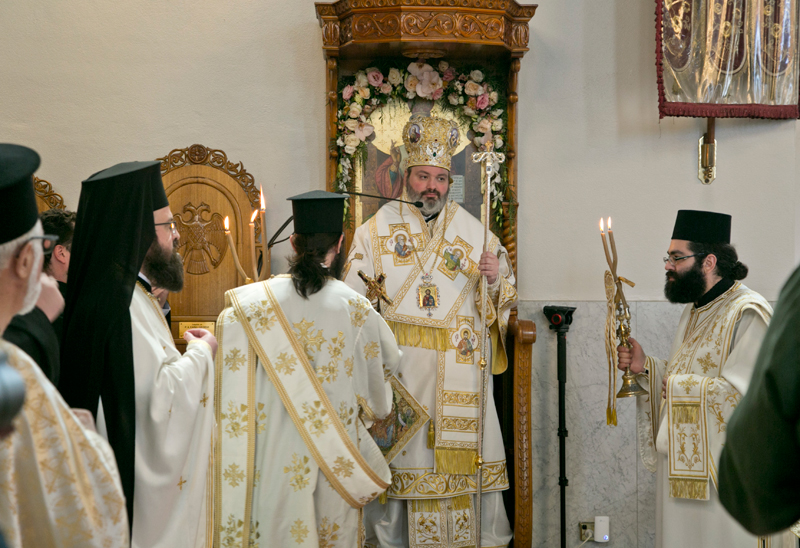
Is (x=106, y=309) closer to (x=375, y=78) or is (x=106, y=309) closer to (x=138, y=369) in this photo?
(x=138, y=369)

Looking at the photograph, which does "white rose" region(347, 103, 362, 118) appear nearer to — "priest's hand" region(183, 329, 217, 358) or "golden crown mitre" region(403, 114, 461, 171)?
"golden crown mitre" region(403, 114, 461, 171)

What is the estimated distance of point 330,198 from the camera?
3.87m

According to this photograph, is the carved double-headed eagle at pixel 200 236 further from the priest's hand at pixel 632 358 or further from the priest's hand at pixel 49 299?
the priest's hand at pixel 49 299

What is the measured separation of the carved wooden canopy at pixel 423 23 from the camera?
16.0 feet

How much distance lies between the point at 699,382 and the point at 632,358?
0.53 metres

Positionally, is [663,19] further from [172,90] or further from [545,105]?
[172,90]

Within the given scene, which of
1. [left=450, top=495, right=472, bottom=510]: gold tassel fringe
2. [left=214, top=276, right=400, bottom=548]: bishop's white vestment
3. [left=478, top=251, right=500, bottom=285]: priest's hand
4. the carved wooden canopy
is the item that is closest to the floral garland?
the carved wooden canopy

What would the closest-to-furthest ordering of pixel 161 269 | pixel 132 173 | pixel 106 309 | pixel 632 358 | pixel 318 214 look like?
pixel 106 309 < pixel 132 173 < pixel 161 269 < pixel 318 214 < pixel 632 358

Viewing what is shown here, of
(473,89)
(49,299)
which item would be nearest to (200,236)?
(473,89)

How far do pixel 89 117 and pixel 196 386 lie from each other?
11.1 ft

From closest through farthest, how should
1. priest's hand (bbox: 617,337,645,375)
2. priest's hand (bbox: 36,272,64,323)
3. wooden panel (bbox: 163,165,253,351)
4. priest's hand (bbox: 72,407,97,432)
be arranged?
priest's hand (bbox: 72,407,97,432) < priest's hand (bbox: 36,272,64,323) < priest's hand (bbox: 617,337,645,375) < wooden panel (bbox: 163,165,253,351)

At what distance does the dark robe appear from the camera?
1325mm

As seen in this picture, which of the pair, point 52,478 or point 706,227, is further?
point 706,227

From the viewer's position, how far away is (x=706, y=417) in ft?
12.2
